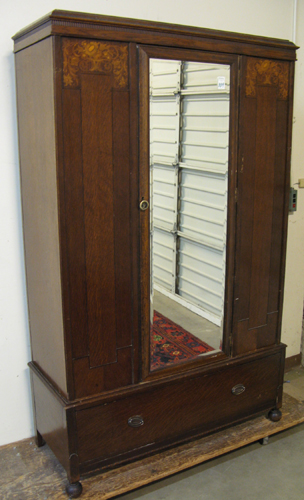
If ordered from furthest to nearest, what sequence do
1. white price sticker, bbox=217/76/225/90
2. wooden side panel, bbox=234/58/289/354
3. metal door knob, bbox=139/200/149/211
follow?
1. wooden side panel, bbox=234/58/289/354
2. white price sticker, bbox=217/76/225/90
3. metal door knob, bbox=139/200/149/211

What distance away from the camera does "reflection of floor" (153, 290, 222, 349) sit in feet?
7.30

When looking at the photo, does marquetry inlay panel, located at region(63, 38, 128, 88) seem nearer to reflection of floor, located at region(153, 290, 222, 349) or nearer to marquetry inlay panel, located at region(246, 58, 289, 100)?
marquetry inlay panel, located at region(246, 58, 289, 100)

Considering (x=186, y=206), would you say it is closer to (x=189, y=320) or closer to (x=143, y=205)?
(x=143, y=205)

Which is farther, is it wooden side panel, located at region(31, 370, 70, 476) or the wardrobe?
wooden side panel, located at region(31, 370, 70, 476)

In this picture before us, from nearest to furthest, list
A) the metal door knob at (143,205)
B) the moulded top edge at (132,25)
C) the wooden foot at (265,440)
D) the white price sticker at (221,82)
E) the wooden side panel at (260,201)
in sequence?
the moulded top edge at (132,25) → the metal door knob at (143,205) → the white price sticker at (221,82) → the wooden side panel at (260,201) → the wooden foot at (265,440)

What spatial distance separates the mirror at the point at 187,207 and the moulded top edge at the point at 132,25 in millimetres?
118

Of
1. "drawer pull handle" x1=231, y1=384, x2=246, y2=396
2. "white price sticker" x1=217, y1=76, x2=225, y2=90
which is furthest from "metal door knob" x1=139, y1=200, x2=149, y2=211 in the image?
"drawer pull handle" x1=231, y1=384, x2=246, y2=396

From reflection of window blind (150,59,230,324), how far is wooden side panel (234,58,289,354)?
10cm

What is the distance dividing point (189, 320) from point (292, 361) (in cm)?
147

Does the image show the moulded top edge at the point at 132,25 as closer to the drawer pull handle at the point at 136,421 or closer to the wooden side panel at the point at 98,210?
the wooden side panel at the point at 98,210

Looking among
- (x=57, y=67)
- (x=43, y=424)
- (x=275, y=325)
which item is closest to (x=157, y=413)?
(x=43, y=424)

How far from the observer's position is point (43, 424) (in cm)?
238

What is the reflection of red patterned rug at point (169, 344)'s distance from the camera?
7.32ft

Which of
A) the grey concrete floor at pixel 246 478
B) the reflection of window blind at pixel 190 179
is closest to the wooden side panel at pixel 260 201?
the reflection of window blind at pixel 190 179
